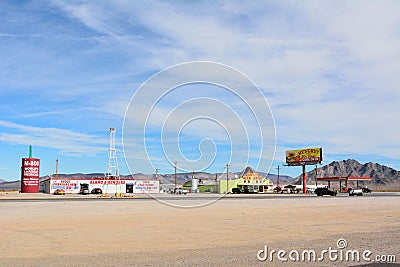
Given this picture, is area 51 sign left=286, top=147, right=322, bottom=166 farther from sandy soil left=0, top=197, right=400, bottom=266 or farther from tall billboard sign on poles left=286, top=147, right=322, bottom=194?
sandy soil left=0, top=197, right=400, bottom=266

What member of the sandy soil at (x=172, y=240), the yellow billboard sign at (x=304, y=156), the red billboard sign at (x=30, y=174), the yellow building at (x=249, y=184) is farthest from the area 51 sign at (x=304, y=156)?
the sandy soil at (x=172, y=240)

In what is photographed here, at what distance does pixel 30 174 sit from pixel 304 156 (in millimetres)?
65915

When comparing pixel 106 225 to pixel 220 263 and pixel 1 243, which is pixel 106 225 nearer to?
pixel 1 243

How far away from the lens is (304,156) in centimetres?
11962

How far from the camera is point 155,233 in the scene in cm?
1970

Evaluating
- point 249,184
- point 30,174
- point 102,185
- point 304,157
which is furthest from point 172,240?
point 249,184

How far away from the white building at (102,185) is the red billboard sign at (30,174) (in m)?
4.00

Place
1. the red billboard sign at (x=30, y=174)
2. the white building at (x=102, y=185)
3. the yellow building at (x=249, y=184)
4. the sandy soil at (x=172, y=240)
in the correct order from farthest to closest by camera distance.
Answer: the yellow building at (x=249, y=184), the white building at (x=102, y=185), the red billboard sign at (x=30, y=174), the sandy soil at (x=172, y=240)

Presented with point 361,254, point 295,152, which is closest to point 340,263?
point 361,254

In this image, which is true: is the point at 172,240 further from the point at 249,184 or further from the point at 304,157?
the point at 249,184

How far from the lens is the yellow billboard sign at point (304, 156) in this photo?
379 ft

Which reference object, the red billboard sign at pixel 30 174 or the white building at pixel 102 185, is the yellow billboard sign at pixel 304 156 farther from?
the red billboard sign at pixel 30 174

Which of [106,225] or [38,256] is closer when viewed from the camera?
[38,256]

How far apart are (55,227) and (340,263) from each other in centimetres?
1427
